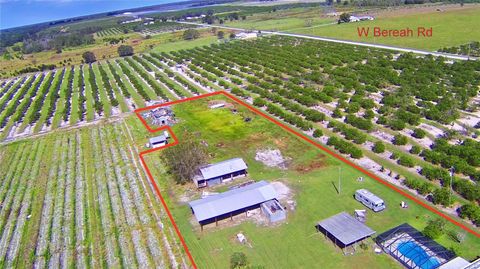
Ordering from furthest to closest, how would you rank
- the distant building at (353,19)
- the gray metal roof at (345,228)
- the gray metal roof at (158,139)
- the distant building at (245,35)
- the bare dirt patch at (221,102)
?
the distant building at (353,19) < the distant building at (245,35) < the bare dirt patch at (221,102) < the gray metal roof at (158,139) < the gray metal roof at (345,228)

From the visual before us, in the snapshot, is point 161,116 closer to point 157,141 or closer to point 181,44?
point 157,141

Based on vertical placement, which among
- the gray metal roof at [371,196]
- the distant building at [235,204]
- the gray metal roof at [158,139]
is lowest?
the gray metal roof at [371,196]

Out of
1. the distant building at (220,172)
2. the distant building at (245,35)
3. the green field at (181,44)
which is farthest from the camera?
the distant building at (245,35)

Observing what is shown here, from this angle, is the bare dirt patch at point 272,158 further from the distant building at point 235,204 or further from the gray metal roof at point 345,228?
the gray metal roof at point 345,228

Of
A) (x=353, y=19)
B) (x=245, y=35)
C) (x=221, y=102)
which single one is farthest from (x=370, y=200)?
(x=353, y=19)

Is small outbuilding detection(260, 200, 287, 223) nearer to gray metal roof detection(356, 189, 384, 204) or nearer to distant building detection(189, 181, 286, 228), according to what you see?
distant building detection(189, 181, 286, 228)

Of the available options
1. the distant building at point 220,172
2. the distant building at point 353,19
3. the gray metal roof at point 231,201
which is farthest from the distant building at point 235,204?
the distant building at point 353,19
